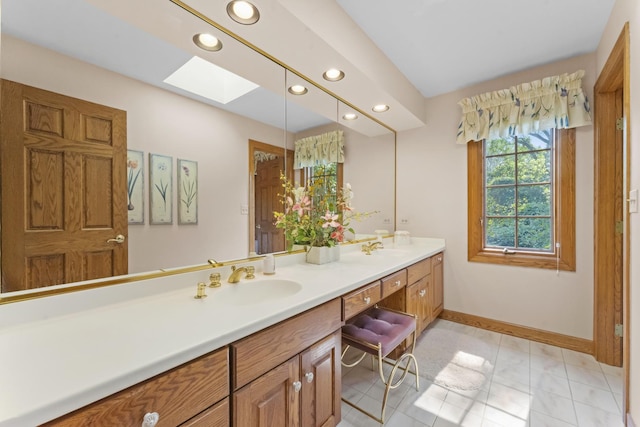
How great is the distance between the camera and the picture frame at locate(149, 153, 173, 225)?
112 centimetres

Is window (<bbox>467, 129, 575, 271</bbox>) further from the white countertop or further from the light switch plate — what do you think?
the white countertop

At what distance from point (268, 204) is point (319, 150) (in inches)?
25.5

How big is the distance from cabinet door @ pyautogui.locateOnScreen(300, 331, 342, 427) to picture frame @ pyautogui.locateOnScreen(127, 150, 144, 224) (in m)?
0.88

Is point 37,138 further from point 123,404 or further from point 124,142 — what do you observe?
point 123,404

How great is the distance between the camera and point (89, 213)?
970 millimetres

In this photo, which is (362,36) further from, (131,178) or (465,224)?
(465,224)

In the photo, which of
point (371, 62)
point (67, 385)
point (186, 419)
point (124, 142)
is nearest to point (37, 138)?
point (124, 142)

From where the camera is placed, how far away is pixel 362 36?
1.75 meters

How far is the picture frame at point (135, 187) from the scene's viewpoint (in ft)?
3.48

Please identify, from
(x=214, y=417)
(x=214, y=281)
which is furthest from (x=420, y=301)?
(x=214, y=417)

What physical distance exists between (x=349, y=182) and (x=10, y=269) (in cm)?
203

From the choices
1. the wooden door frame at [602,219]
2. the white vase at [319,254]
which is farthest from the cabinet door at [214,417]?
the wooden door frame at [602,219]

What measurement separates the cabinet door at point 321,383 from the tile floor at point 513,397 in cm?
36

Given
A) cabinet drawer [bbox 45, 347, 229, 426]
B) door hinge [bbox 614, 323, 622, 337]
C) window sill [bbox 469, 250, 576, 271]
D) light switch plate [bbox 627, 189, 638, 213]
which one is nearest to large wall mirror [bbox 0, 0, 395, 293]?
cabinet drawer [bbox 45, 347, 229, 426]
